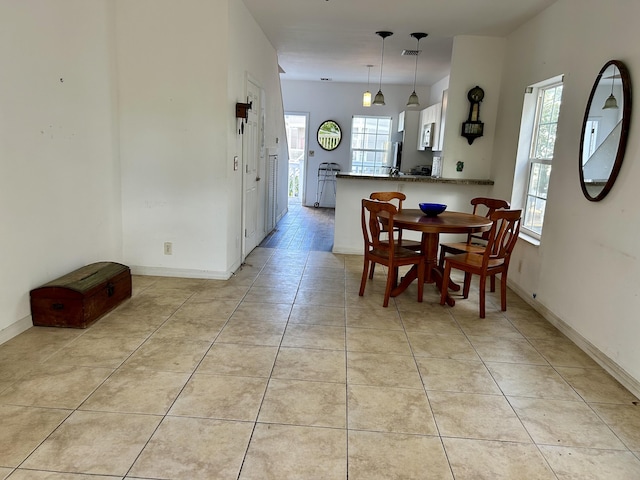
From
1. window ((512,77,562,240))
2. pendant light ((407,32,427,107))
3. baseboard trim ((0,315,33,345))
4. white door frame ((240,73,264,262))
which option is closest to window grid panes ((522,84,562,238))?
window ((512,77,562,240))

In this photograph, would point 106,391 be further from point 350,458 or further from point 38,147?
point 38,147

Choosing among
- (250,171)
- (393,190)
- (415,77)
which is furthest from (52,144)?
(415,77)

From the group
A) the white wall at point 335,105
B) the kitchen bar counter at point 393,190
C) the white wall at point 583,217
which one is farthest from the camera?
the white wall at point 335,105

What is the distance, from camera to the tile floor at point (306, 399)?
5.86ft

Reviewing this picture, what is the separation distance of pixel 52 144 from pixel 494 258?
3378mm

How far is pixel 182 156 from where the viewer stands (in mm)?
3979

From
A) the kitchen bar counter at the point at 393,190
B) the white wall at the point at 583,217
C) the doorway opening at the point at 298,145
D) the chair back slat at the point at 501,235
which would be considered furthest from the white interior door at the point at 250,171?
the doorway opening at the point at 298,145

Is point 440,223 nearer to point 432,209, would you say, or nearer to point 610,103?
point 432,209

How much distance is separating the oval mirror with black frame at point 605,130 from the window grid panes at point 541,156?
708mm

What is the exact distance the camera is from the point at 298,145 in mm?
9555

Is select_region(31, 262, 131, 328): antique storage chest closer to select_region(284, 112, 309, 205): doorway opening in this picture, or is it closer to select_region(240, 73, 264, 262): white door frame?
select_region(240, 73, 264, 262): white door frame

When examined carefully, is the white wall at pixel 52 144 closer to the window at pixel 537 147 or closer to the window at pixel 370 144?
the window at pixel 537 147

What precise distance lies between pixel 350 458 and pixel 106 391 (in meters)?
1.28

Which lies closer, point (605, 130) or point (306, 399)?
point (306, 399)
